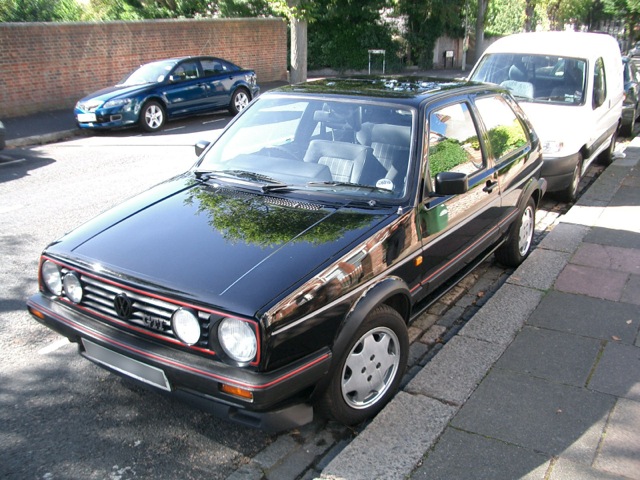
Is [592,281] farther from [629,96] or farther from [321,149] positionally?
[629,96]

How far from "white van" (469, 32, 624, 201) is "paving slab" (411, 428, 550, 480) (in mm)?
5067

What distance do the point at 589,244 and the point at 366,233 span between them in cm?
393

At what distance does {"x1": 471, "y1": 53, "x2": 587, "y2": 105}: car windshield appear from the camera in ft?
27.5

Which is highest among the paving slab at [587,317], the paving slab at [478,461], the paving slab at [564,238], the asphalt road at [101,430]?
the paving slab at [564,238]

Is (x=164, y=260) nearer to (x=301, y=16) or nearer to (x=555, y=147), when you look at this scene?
(x=555, y=147)

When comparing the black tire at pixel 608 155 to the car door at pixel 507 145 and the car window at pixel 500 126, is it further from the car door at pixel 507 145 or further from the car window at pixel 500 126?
the car window at pixel 500 126

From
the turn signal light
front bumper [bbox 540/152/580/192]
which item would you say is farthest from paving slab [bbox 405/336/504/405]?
front bumper [bbox 540/152/580/192]

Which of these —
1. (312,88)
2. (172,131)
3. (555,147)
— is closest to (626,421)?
(312,88)

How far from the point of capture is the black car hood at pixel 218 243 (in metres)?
3.03

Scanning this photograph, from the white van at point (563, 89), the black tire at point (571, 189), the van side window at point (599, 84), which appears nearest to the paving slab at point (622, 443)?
the white van at point (563, 89)

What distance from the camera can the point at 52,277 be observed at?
357 cm

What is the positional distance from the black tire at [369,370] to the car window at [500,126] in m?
2.16

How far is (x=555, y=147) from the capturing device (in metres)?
7.64

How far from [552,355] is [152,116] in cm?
1193
